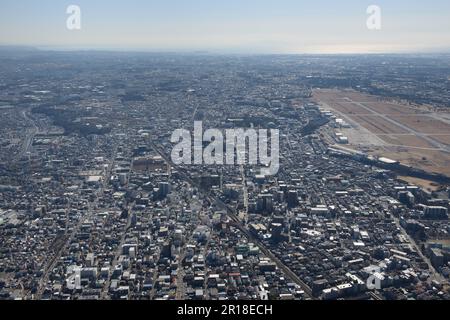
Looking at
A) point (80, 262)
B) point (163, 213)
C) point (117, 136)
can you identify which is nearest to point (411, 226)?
point (163, 213)

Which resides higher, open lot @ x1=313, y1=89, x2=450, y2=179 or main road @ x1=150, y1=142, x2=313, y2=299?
open lot @ x1=313, y1=89, x2=450, y2=179

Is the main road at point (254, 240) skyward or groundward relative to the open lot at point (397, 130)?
groundward

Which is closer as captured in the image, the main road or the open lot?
the main road

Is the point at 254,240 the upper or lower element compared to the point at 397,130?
lower

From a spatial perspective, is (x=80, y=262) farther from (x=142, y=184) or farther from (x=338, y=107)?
(x=338, y=107)

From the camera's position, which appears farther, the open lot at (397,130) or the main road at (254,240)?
the open lot at (397,130)

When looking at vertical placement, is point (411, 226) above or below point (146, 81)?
below

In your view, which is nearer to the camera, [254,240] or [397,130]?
[254,240]
